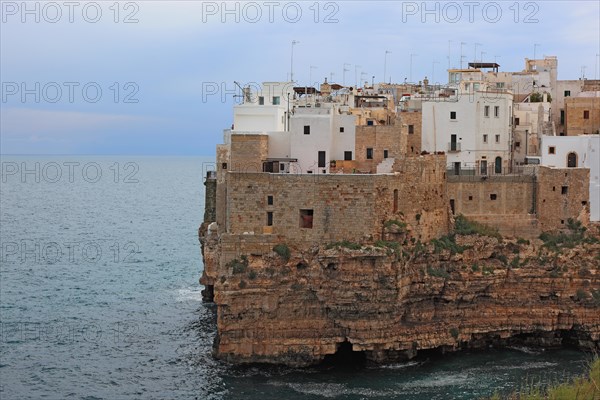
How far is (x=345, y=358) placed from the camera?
145 feet

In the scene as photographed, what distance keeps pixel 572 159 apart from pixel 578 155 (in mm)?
463

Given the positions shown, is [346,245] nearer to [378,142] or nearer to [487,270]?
[487,270]

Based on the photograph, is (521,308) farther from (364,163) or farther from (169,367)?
(169,367)

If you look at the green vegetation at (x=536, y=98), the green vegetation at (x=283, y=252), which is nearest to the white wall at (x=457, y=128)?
the green vegetation at (x=536, y=98)

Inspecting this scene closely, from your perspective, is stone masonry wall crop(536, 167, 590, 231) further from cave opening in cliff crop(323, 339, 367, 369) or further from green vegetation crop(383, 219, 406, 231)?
cave opening in cliff crop(323, 339, 367, 369)

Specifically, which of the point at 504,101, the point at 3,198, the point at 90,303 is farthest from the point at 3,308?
the point at 3,198

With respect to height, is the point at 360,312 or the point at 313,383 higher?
the point at 360,312

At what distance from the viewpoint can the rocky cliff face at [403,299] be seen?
42250mm

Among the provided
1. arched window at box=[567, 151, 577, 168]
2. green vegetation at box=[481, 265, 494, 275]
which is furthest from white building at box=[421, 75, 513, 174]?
green vegetation at box=[481, 265, 494, 275]

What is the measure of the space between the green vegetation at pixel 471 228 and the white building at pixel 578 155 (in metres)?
4.92

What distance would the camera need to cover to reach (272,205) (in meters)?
43.2

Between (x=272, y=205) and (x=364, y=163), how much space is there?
286 inches

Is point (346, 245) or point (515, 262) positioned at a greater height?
point (346, 245)

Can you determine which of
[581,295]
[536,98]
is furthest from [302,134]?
[536,98]
